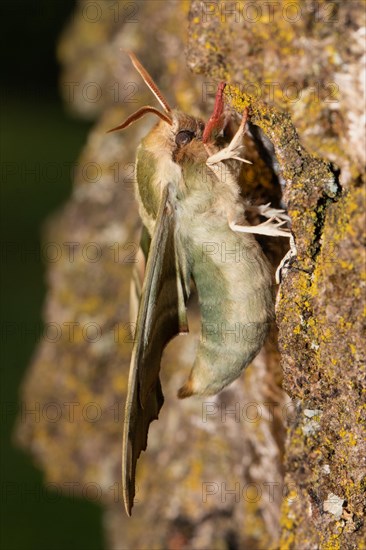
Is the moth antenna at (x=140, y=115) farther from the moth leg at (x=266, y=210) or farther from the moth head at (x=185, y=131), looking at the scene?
the moth leg at (x=266, y=210)

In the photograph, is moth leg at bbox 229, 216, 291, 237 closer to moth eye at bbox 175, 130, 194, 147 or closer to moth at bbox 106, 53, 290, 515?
moth at bbox 106, 53, 290, 515

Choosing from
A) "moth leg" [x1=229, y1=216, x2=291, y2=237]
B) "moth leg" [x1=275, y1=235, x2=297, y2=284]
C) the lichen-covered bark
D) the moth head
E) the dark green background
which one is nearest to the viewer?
the lichen-covered bark

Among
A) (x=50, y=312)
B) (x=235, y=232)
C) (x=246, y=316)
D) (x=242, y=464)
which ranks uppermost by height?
(x=235, y=232)

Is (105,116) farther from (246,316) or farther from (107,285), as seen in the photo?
(246,316)

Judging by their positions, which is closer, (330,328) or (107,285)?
(330,328)

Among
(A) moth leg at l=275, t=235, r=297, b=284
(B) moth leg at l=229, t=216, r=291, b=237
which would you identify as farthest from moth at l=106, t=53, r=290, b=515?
(A) moth leg at l=275, t=235, r=297, b=284

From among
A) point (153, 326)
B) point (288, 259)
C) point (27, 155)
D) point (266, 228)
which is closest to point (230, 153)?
point (266, 228)

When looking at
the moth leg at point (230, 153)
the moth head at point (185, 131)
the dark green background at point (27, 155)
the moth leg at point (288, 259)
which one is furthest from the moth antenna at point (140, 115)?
the dark green background at point (27, 155)

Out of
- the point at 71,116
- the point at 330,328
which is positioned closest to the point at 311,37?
the point at 330,328
